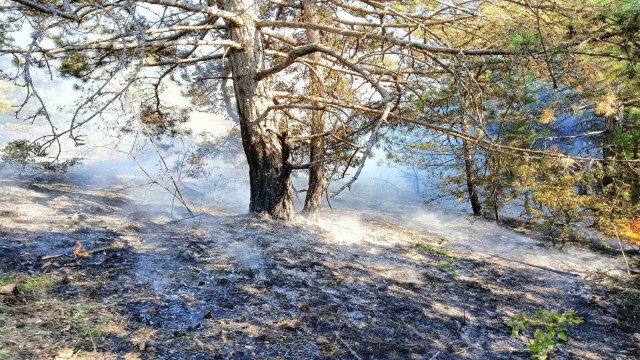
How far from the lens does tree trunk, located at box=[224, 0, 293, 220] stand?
19.6ft

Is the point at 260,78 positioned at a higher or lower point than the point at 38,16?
lower

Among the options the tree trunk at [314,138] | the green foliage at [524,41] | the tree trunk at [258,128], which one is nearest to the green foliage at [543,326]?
the green foliage at [524,41]

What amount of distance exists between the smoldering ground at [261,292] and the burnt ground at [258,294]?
0.02 m

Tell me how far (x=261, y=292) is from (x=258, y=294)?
0.06 metres

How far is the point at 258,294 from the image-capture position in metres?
3.75

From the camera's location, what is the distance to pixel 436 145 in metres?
10.0

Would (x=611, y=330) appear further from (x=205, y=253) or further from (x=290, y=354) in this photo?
(x=205, y=253)

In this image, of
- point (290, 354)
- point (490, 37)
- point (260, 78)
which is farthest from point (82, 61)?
point (490, 37)

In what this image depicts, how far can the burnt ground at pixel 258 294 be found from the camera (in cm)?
276

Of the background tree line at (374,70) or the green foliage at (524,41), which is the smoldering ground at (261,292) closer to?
the background tree line at (374,70)

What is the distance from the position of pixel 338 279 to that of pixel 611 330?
3043 mm

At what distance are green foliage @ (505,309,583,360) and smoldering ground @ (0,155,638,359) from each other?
0.13 metres

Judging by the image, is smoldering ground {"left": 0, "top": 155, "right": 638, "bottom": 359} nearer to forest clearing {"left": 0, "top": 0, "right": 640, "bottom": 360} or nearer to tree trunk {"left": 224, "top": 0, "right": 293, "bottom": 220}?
forest clearing {"left": 0, "top": 0, "right": 640, "bottom": 360}

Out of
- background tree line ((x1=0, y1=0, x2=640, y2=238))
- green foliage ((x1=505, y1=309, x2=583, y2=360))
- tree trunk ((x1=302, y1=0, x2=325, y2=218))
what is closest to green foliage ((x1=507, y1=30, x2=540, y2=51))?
background tree line ((x1=0, y1=0, x2=640, y2=238))
